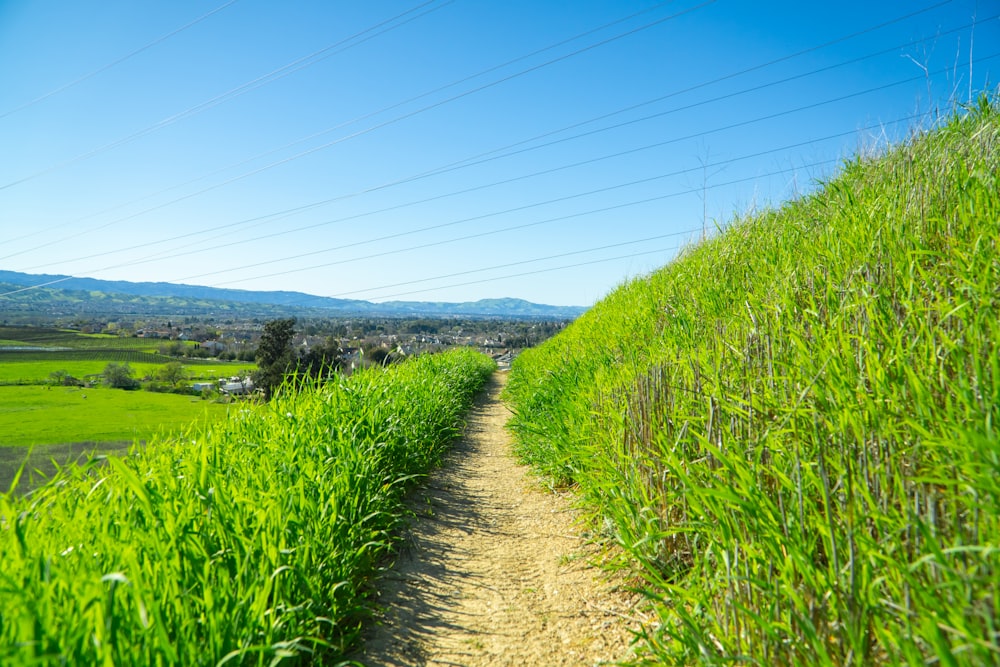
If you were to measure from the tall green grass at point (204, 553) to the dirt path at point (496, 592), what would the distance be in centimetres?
26

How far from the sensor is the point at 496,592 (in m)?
3.20

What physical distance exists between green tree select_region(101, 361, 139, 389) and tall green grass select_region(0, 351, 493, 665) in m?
11.0

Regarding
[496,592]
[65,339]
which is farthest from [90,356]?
[496,592]

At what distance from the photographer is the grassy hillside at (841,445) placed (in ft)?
4.67

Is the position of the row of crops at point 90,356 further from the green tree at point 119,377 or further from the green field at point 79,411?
the green field at point 79,411

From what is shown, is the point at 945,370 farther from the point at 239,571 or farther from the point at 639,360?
the point at 239,571

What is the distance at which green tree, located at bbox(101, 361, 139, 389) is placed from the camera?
12766 millimetres

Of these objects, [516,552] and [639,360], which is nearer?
[516,552]

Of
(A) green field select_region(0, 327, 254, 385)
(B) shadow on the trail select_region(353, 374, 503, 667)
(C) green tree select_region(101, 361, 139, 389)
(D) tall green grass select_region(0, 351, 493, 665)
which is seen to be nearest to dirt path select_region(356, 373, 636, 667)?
(B) shadow on the trail select_region(353, 374, 503, 667)

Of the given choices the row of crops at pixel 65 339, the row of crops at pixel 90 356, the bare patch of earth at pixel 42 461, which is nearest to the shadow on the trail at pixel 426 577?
the bare patch of earth at pixel 42 461

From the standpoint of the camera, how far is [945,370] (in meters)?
1.96

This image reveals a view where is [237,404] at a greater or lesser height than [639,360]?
lesser

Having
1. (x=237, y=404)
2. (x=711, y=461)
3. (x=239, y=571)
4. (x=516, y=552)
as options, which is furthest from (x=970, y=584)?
(x=237, y=404)

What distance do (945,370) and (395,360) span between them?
23.9 feet
